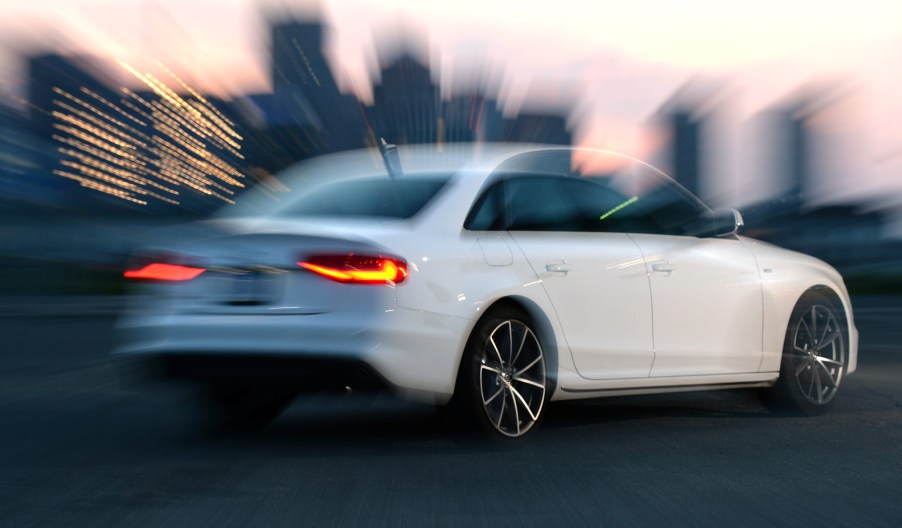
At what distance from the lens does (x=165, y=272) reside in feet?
19.8

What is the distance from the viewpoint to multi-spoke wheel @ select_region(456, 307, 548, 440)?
235 inches

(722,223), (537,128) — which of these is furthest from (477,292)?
(537,128)

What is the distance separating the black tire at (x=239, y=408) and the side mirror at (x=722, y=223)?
2.61m

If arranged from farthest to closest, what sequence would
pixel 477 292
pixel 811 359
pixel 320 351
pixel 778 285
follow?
pixel 811 359 < pixel 778 285 < pixel 477 292 < pixel 320 351

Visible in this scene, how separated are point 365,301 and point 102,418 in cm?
279

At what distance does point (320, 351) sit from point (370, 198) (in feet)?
3.37

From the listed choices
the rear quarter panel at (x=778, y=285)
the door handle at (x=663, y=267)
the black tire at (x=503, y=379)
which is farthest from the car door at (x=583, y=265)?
the rear quarter panel at (x=778, y=285)

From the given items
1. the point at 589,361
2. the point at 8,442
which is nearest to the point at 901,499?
the point at 589,361

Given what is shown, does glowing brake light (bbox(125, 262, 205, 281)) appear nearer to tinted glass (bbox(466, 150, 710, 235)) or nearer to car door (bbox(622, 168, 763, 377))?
tinted glass (bbox(466, 150, 710, 235))

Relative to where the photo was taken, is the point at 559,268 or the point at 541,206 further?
the point at 541,206

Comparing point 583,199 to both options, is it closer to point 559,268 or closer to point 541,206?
point 541,206

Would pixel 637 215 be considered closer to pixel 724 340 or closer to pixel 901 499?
pixel 724 340

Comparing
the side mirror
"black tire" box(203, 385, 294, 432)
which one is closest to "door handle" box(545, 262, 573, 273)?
the side mirror

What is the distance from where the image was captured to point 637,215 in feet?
23.2
